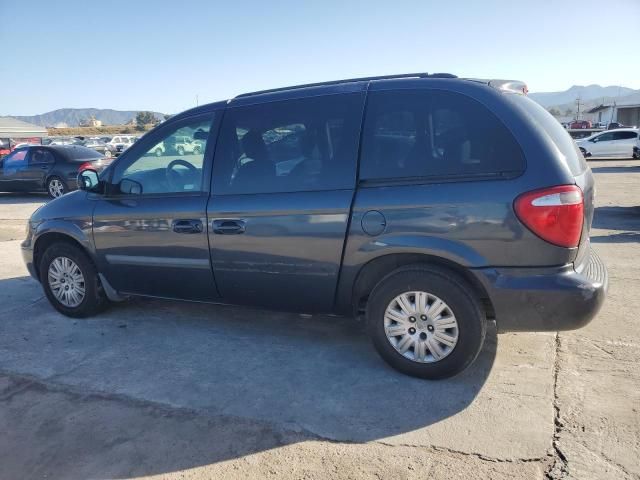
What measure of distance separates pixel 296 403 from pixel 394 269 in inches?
42.6

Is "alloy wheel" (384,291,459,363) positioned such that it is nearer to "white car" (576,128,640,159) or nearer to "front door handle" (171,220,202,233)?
"front door handle" (171,220,202,233)

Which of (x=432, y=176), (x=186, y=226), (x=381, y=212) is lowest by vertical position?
(x=186, y=226)

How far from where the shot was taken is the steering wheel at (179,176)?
4.14 meters

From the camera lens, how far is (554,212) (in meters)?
2.96

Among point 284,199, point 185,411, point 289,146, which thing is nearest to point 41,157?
point 289,146

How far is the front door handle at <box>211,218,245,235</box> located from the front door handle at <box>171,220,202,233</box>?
143 mm

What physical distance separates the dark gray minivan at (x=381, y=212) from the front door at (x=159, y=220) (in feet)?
0.04

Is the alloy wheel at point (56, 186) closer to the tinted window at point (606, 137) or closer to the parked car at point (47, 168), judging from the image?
the parked car at point (47, 168)

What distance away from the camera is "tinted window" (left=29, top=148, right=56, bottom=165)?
13789 millimetres

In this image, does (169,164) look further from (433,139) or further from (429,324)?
(429,324)

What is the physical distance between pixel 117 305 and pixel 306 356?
7.73 ft

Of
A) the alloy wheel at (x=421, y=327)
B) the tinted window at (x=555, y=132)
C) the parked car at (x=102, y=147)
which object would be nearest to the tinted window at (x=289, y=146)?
the alloy wheel at (x=421, y=327)

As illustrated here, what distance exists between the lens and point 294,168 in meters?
3.72

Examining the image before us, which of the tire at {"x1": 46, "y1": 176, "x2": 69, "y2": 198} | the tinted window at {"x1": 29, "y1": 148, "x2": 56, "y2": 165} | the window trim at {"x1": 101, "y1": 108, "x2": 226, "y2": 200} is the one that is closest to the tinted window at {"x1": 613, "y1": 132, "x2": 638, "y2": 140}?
the tire at {"x1": 46, "y1": 176, "x2": 69, "y2": 198}
